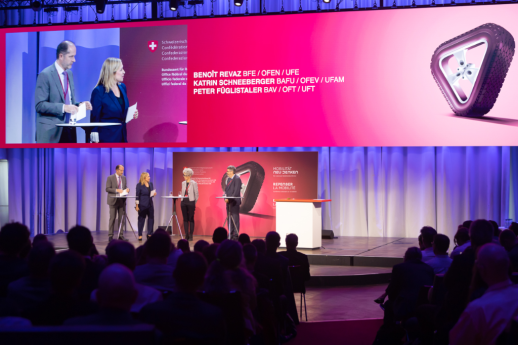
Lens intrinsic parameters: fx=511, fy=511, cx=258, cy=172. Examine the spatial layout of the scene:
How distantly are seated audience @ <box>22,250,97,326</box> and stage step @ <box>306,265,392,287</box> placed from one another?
204 inches

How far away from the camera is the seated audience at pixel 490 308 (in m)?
2.12

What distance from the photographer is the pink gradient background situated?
7.99m

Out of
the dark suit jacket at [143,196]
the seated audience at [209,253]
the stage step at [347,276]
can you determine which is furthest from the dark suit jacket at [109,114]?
the seated audience at [209,253]

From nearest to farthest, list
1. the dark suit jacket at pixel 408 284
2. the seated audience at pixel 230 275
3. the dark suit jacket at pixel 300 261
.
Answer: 1. the seated audience at pixel 230 275
2. the dark suit jacket at pixel 408 284
3. the dark suit jacket at pixel 300 261

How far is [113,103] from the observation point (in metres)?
9.01

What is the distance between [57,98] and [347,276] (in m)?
6.00

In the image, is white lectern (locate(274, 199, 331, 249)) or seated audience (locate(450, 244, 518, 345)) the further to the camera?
white lectern (locate(274, 199, 331, 249))

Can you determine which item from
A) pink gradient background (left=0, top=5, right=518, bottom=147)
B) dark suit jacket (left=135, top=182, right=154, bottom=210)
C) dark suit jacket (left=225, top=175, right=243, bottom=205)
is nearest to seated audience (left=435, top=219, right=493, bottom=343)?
pink gradient background (left=0, top=5, right=518, bottom=147)

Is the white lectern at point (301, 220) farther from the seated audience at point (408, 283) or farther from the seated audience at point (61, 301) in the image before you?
the seated audience at point (61, 301)

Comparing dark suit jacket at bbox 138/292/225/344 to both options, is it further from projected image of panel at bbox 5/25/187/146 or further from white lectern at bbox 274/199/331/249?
projected image of panel at bbox 5/25/187/146

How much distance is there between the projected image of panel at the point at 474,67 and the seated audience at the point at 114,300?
23.7 ft

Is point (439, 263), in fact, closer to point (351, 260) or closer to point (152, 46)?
point (351, 260)

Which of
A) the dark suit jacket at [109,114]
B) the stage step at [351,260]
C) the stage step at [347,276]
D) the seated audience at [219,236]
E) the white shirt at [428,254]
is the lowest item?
the stage step at [347,276]

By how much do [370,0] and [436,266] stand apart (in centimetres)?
737
